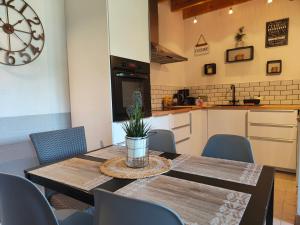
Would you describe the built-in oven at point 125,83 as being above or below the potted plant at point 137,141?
above

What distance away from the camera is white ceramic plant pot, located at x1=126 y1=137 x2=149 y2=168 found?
1069 mm

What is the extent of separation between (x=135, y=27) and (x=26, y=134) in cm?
157

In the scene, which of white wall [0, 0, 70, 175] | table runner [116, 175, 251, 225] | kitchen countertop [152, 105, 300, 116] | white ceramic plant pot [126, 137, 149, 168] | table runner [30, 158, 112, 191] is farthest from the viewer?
kitchen countertop [152, 105, 300, 116]

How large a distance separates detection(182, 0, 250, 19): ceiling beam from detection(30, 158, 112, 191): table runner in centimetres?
335

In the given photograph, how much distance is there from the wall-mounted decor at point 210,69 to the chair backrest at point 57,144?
2.76m

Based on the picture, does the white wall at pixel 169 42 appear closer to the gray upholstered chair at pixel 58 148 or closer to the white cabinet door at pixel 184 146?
the white cabinet door at pixel 184 146

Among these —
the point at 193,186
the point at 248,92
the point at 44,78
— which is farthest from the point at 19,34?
the point at 248,92

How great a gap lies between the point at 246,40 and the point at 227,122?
1.40m

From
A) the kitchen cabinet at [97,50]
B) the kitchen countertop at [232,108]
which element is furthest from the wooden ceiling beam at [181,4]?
the kitchen countertop at [232,108]

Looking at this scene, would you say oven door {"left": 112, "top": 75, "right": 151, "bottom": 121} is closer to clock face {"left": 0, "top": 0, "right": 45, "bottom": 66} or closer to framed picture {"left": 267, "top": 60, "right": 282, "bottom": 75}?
clock face {"left": 0, "top": 0, "right": 45, "bottom": 66}

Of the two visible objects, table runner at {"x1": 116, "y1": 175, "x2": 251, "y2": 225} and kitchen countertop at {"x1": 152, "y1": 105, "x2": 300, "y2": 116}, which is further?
kitchen countertop at {"x1": 152, "y1": 105, "x2": 300, "y2": 116}

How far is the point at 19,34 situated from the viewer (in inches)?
77.9

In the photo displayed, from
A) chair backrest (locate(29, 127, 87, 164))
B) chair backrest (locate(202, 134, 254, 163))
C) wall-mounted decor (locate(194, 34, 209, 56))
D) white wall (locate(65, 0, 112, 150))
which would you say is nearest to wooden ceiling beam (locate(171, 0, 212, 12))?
wall-mounted decor (locate(194, 34, 209, 56))

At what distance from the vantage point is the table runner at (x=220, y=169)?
929 millimetres
